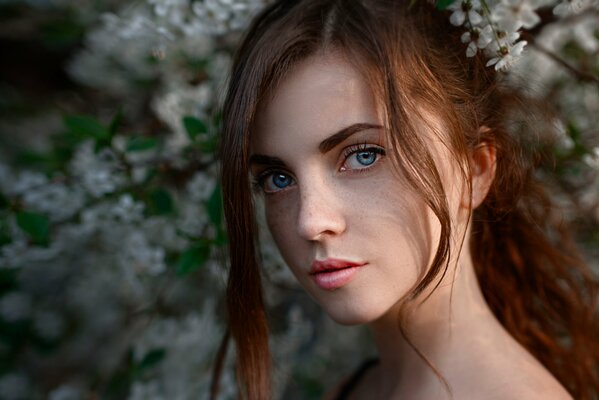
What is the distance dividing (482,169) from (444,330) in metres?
0.40

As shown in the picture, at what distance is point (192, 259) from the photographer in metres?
1.79

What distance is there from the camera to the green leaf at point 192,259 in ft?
5.81

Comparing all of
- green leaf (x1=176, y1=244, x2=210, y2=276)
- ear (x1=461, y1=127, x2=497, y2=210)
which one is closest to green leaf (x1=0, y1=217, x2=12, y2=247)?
green leaf (x1=176, y1=244, x2=210, y2=276)

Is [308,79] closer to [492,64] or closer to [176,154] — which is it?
[492,64]

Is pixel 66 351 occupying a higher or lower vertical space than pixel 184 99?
lower

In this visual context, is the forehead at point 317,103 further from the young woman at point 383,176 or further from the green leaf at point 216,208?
the green leaf at point 216,208

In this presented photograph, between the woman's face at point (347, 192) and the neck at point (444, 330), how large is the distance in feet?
0.56

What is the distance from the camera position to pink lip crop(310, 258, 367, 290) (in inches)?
54.0

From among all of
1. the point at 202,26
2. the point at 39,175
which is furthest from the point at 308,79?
the point at 39,175

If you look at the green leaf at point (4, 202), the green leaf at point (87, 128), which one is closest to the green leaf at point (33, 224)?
the green leaf at point (4, 202)

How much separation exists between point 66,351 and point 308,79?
2.78 m

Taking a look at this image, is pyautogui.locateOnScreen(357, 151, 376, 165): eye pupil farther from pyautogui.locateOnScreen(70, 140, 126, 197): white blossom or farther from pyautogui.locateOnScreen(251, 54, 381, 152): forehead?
pyautogui.locateOnScreen(70, 140, 126, 197): white blossom

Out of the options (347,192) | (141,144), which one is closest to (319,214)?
(347,192)

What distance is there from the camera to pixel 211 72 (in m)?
2.48
